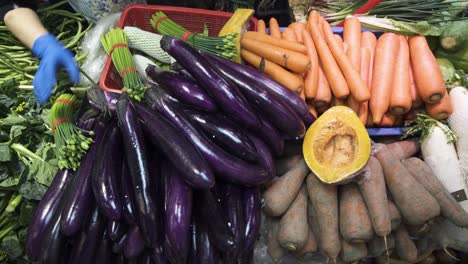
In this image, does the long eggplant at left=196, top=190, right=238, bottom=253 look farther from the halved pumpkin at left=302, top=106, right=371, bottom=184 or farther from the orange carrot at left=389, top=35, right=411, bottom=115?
the orange carrot at left=389, top=35, right=411, bottom=115

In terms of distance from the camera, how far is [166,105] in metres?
1.42

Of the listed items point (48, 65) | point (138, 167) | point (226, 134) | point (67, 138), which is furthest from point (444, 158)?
point (48, 65)

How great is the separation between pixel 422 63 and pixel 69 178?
1664 mm

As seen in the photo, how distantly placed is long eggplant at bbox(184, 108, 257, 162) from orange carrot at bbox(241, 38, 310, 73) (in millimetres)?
502

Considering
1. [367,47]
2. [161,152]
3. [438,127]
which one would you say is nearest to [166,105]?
[161,152]

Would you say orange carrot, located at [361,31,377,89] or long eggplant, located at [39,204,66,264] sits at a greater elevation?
orange carrot, located at [361,31,377,89]

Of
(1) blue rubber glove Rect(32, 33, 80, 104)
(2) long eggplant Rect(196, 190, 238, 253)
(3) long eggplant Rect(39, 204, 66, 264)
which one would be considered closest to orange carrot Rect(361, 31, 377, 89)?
(2) long eggplant Rect(196, 190, 238, 253)

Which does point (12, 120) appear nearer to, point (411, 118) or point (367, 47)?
point (367, 47)

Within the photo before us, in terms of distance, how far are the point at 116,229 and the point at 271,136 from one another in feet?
2.18

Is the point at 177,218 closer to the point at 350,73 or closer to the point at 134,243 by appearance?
the point at 134,243

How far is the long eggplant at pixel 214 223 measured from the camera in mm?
1321

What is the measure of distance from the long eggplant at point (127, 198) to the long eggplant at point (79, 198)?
0.43ft

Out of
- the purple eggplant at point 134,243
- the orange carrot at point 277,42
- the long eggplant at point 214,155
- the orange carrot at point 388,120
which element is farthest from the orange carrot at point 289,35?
the purple eggplant at point 134,243

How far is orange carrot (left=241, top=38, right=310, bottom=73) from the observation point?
1.78 metres
